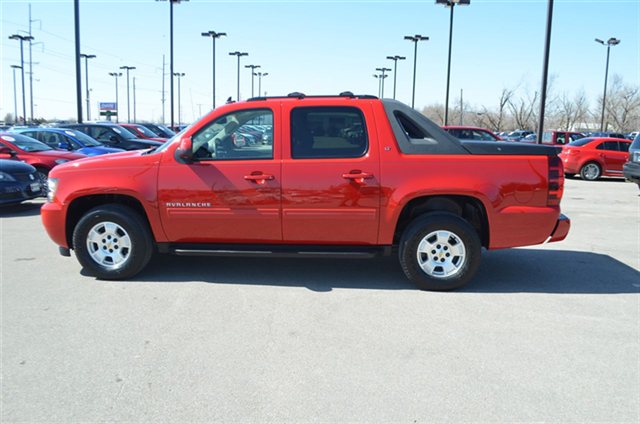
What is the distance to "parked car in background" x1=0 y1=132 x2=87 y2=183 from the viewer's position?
11.9 metres

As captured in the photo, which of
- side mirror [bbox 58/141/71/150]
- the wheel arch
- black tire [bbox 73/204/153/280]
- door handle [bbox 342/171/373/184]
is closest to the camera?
door handle [bbox 342/171/373/184]

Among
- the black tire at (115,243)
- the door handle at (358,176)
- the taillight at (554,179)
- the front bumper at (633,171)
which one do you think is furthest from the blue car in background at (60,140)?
the front bumper at (633,171)

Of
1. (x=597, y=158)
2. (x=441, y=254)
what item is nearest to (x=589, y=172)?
(x=597, y=158)

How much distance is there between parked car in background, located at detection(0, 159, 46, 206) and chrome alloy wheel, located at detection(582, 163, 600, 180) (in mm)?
17213

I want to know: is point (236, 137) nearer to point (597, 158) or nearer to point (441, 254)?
point (441, 254)

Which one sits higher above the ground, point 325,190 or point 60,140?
point 60,140

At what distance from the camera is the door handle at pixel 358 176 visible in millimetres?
5320

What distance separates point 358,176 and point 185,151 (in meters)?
1.76

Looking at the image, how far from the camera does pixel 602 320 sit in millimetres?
4730

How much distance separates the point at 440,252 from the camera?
5.45 meters

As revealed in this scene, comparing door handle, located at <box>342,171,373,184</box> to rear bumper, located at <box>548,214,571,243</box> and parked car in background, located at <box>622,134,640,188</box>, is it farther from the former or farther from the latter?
parked car in background, located at <box>622,134,640,188</box>

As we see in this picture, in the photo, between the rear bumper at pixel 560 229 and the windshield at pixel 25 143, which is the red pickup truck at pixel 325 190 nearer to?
the rear bumper at pixel 560 229

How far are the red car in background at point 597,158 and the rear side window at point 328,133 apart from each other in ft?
50.9

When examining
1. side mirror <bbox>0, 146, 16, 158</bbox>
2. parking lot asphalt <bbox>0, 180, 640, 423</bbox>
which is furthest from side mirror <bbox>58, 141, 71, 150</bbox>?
parking lot asphalt <bbox>0, 180, 640, 423</bbox>
